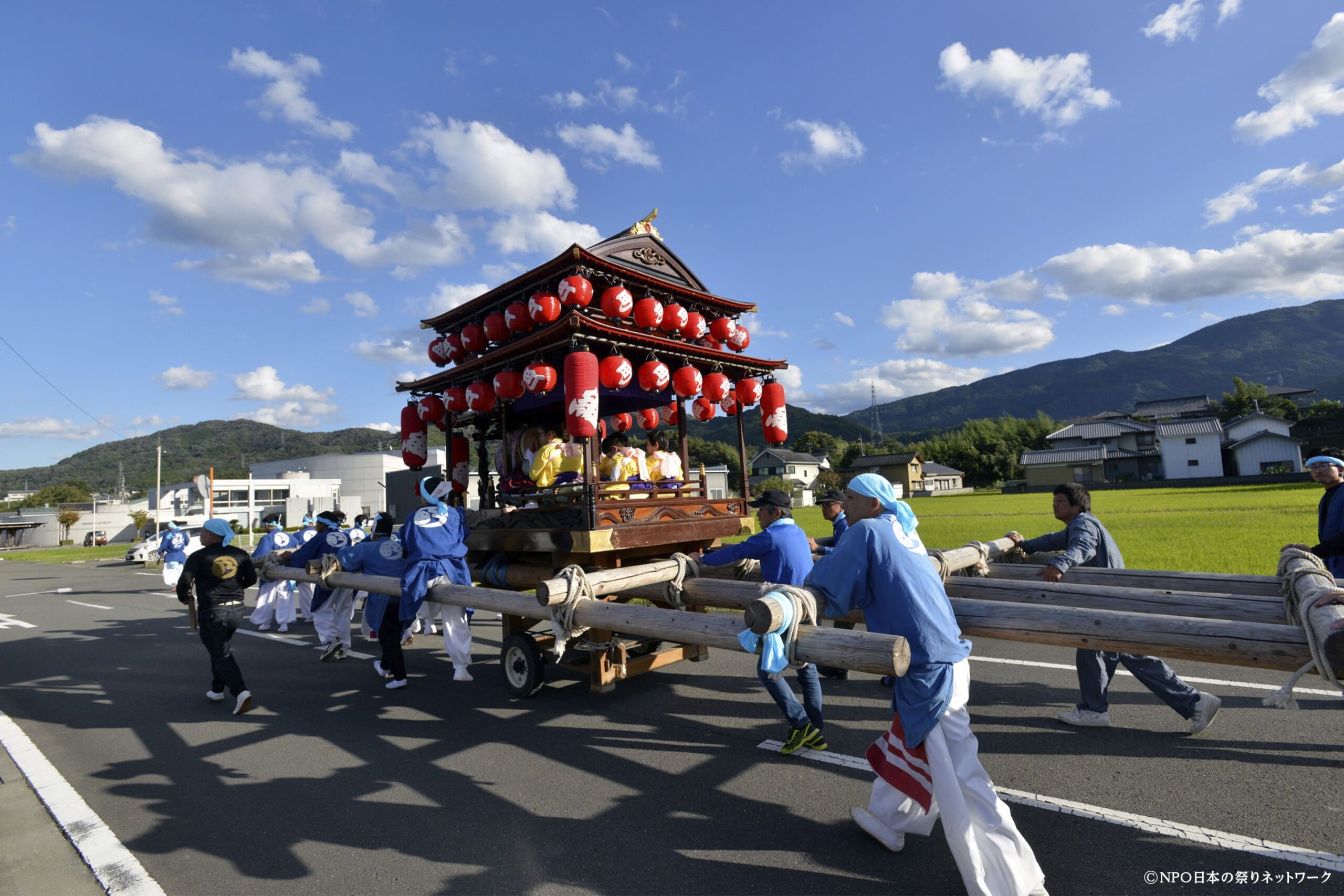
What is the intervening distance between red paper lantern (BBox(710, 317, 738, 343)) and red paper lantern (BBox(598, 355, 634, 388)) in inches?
92.1

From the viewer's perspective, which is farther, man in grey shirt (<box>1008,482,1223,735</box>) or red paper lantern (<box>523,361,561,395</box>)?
red paper lantern (<box>523,361,561,395</box>)

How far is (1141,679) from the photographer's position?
4754 mm

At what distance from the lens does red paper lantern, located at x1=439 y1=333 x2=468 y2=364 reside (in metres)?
8.91

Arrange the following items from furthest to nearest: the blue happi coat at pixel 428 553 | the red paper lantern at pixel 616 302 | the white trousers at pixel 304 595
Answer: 1. the white trousers at pixel 304 595
2. the red paper lantern at pixel 616 302
3. the blue happi coat at pixel 428 553

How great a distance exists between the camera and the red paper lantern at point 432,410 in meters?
9.21

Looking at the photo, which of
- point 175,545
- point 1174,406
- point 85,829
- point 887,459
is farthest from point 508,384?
point 1174,406

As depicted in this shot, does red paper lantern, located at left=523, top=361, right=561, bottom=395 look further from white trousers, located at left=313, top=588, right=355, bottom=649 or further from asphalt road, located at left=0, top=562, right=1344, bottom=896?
white trousers, located at left=313, top=588, right=355, bottom=649

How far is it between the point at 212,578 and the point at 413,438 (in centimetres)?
350

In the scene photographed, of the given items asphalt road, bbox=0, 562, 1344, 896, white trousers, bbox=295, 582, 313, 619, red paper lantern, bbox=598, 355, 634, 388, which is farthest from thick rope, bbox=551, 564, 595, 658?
white trousers, bbox=295, 582, 313, 619

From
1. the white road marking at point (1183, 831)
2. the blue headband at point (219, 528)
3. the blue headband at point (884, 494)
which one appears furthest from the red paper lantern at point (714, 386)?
the blue headband at point (219, 528)

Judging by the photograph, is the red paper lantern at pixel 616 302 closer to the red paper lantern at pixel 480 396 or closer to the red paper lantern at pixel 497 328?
the red paper lantern at pixel 497 328

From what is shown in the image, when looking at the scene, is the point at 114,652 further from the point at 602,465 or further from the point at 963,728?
the point at 963,728

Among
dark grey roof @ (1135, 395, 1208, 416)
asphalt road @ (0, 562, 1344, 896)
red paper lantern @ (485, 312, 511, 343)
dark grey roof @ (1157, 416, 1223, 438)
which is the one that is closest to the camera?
asphalt road @ (0, 562, 1344, 896)

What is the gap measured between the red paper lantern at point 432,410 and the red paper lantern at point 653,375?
3370 millimetres
